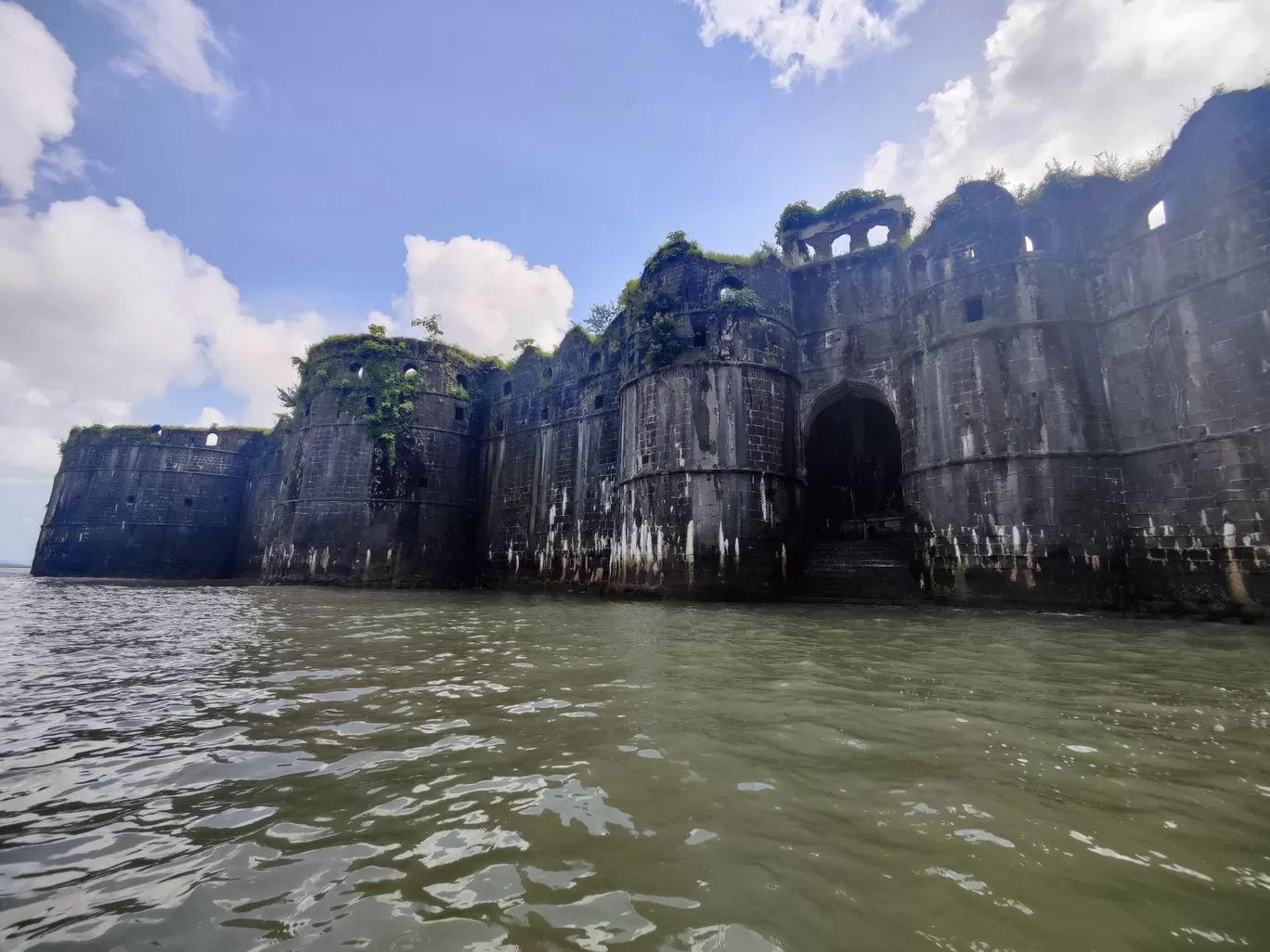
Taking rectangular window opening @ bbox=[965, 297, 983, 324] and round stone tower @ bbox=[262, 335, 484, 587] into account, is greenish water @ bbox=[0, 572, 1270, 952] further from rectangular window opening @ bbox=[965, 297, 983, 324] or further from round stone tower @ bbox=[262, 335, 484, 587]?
round stone tower @ bbox=[262, 335, 484, 587]

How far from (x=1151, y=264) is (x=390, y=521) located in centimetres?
2385

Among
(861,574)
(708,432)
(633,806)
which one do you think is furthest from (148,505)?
(633,806)

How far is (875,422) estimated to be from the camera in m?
19.8

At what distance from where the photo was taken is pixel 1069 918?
5.61 feet

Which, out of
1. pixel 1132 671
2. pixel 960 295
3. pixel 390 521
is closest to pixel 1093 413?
pixel 960 295

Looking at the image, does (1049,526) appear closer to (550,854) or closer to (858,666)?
(858,666)

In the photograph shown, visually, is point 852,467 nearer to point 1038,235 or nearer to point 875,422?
point 875,422

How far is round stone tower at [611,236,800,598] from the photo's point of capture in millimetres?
14938

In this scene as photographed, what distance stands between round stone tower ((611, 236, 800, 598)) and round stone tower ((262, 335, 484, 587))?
31.4ft

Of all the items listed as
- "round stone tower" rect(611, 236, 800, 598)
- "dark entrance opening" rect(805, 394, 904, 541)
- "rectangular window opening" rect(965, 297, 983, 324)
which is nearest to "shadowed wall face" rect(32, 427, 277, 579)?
"round stone tower" rect(611, 236, 800, 598)

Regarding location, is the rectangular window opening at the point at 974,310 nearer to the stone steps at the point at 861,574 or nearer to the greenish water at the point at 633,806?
the stone steps at the point at 861,574

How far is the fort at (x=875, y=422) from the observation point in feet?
36.6

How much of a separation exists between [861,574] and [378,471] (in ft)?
59.6

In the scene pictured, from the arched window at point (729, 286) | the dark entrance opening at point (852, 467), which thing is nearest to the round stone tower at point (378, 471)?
the arched window at point (729, 286)
